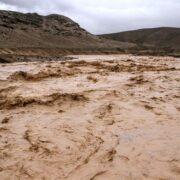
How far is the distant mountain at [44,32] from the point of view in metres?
42.2

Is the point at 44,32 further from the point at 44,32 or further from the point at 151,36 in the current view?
the point at 151,36

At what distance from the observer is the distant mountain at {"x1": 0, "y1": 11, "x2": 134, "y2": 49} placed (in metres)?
42.2

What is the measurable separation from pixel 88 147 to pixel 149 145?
765 mm

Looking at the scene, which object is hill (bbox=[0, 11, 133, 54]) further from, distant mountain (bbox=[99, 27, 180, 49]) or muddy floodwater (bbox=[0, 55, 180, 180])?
muddy floodwater (bbox=[0, 55, 180, 180])

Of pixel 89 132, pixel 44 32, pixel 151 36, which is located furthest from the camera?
pixel 151 36

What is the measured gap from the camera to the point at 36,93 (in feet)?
27.3

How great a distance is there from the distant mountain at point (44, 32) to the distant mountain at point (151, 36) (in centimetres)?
2402

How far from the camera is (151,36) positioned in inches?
3337

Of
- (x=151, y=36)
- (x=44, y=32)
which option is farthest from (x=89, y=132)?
(x=151, y=36)

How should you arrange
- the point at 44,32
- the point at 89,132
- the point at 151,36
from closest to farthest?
the point at 89,132 < the point at 44,32 < the point at 151,36

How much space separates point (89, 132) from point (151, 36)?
3218 inches

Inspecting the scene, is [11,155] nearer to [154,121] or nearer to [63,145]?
[63,145]

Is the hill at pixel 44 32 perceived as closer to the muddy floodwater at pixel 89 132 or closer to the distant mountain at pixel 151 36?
the distant mountain at pixel 151 36

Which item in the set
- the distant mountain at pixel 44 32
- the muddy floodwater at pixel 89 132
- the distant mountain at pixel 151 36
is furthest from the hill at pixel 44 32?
the muddy floodwater at pixel 89 132
